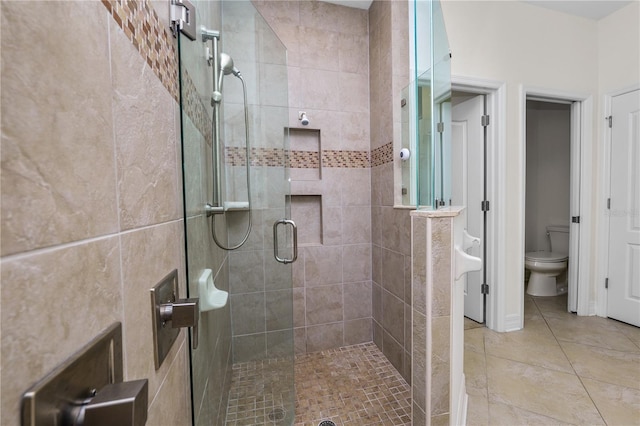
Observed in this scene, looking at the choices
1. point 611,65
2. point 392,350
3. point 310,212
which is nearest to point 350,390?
point 392,350

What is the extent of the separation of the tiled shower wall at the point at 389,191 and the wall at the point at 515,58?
22.0 inches

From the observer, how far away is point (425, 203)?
4.17ft

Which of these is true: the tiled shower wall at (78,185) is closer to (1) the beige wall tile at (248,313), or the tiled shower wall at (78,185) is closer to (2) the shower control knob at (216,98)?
(2) the shower control knob at (216,98)

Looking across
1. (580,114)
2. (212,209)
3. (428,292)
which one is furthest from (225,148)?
(580,114)

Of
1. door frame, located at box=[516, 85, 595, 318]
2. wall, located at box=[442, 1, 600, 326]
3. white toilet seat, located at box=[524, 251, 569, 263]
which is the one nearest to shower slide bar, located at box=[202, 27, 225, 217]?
wall, located at box=[442, 1, 600, 326]

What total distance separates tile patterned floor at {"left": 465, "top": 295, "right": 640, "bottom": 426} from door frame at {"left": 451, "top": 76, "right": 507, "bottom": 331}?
27 centimetres

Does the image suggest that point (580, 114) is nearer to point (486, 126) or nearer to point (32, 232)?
point (486, 126)

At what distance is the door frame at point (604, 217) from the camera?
96.5 inches

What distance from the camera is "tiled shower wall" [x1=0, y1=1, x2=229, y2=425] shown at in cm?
24

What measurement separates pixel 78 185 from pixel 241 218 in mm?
962

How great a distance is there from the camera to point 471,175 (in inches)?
97.0

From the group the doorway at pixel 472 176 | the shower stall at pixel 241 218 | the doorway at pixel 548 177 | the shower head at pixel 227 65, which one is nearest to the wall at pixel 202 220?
the shower stall at pixel 241 218

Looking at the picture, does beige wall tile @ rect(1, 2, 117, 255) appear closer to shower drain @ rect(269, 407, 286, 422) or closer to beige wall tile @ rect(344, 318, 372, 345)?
shower drain @ rect(269, 407, 286, 422)

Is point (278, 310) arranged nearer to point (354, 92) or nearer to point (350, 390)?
point (350, 390)
